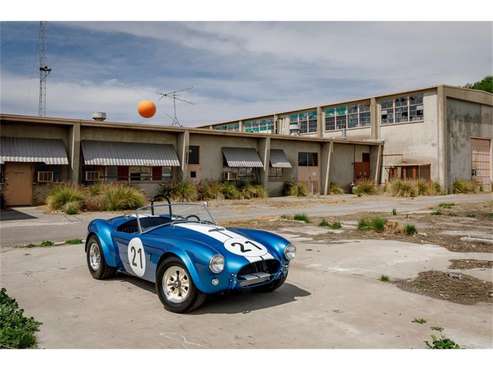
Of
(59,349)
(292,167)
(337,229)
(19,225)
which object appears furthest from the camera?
(292,167)

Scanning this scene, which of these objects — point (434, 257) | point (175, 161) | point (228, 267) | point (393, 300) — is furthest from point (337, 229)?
point (175, 161)

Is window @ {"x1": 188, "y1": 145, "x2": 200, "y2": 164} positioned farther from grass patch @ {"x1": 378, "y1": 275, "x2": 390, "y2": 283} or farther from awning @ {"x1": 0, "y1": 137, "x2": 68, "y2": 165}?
grass patch @ {"x1": 378, "y1": 275, "x2": 390, "y2": 283}

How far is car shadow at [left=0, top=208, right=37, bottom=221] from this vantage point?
15.8 metres

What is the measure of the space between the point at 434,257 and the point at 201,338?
18.6ft

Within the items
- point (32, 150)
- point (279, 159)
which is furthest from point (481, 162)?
point (32, 150)

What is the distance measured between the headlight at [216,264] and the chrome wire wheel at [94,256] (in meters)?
2.57

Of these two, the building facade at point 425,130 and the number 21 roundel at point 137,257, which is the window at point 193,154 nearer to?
the building facade at point 425,130

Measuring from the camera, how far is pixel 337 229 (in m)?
12.2

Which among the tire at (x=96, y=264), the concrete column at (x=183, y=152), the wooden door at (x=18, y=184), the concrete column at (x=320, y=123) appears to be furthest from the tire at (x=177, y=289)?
the concrete column at (x=320, y=123)

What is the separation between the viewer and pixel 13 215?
1689cm

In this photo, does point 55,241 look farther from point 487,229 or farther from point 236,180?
point 236,180

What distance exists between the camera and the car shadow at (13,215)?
1582 centimetres

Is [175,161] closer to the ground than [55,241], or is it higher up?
higher up

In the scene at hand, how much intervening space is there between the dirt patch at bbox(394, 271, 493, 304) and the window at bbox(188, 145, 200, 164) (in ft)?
67.1
